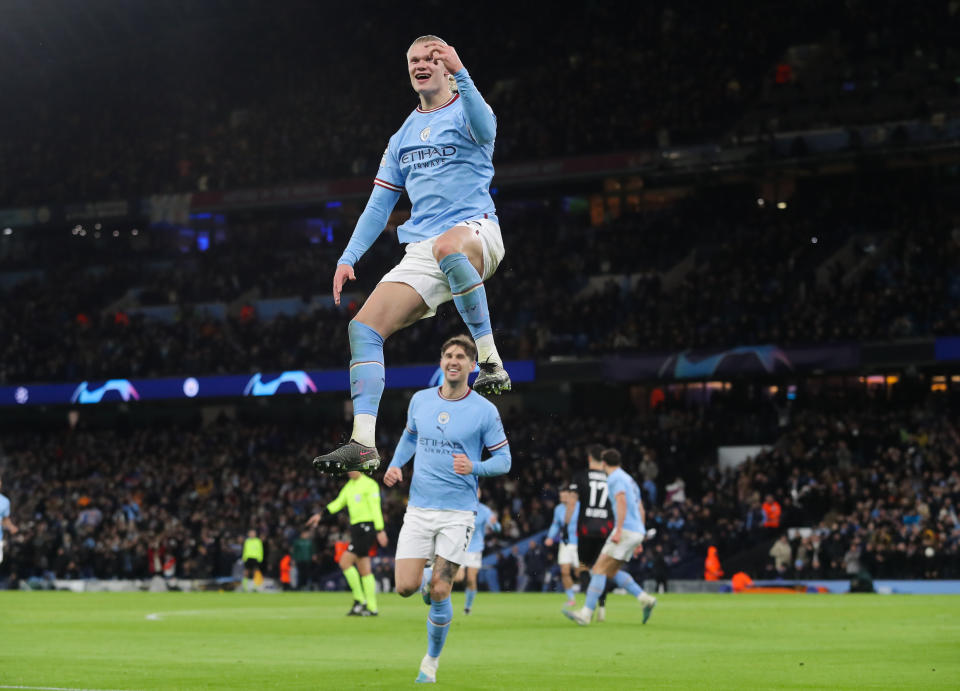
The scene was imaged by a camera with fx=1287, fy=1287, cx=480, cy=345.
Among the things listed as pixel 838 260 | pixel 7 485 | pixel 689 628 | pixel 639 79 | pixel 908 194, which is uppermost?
pixel 639 79

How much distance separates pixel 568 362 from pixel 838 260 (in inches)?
354

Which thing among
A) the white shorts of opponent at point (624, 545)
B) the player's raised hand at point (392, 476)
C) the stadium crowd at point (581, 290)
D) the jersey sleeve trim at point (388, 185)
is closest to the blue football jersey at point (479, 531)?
the white shorts of opponent at point (624, 545)

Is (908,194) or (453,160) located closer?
(453,160)

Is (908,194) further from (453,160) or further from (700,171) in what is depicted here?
(453,160)

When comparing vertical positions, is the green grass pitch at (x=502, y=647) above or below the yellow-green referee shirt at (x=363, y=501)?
below

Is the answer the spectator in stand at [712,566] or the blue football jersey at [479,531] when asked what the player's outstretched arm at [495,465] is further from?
the spectator in stand at [712,566]

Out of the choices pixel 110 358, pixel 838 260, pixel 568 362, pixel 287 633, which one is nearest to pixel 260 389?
pixel 110 358

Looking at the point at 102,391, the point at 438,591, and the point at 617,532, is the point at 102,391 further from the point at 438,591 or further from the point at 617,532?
the point at 438,591

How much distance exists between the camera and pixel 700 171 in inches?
1677

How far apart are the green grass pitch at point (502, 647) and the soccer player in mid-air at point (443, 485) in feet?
2.62

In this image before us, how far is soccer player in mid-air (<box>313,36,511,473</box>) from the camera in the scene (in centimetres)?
674

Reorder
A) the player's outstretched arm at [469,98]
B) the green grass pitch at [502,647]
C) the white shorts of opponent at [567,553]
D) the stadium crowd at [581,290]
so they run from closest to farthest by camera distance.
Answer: the player's outstretched arm at [469,98]
the green grass pitch at [502,647]
the white shorts of opponent at [567,553]
the stadium crowd at [581,290]

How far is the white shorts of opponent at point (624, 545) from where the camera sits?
18.0 metres

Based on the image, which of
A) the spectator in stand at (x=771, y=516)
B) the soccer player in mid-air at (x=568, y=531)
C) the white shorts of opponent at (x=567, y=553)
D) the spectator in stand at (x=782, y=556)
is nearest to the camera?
the soccer player in mid-air at (x=568, y=531)
